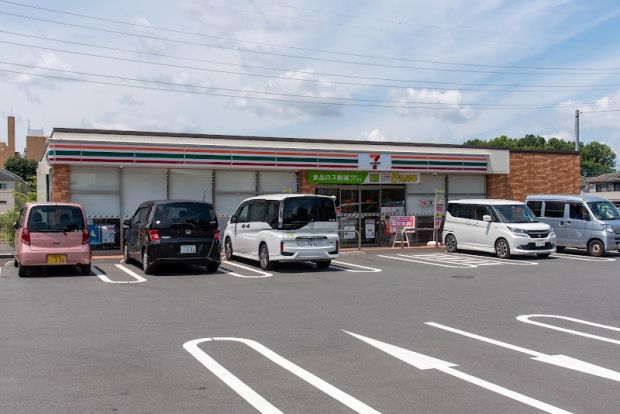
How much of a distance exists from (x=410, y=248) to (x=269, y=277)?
9.81 metres

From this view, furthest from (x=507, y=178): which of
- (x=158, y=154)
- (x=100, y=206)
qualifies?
(x=100, y=206)

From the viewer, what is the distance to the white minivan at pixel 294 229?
14750 millimetres

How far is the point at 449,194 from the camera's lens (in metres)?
25.1

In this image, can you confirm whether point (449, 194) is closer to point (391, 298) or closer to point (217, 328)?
point (391, 298)

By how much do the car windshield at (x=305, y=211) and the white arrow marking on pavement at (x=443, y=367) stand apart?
6.95 metres

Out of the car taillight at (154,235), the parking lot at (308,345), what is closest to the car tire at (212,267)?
the parking lot at (308,345)

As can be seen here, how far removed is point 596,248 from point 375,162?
25.8 ft

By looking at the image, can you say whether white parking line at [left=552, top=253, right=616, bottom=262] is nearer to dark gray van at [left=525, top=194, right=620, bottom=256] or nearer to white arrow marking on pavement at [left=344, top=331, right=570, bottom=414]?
dark gray van at [left=525, top=194, right=620, bottom=256]

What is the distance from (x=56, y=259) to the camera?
44.6 feet

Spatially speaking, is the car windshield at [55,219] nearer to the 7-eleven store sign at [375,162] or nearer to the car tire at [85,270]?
the car tire at [85,270]

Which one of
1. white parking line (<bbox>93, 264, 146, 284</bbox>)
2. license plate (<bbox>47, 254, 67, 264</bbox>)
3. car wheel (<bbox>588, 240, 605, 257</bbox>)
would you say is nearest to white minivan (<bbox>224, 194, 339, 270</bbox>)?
white parking line (<bbox>93, 264, 146, 284</bbox>)

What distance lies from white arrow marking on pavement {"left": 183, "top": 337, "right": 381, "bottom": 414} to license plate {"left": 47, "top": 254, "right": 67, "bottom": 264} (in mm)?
7343

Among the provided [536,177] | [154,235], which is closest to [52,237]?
[154,235]

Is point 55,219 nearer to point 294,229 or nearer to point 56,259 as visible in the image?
point 56,259
